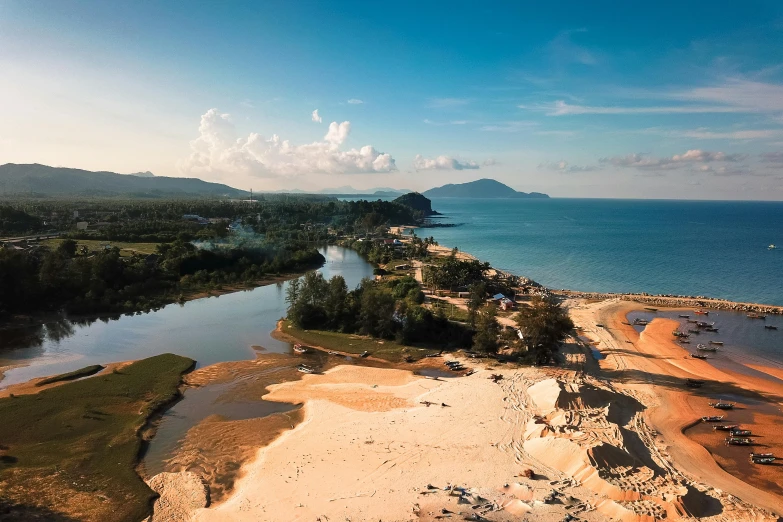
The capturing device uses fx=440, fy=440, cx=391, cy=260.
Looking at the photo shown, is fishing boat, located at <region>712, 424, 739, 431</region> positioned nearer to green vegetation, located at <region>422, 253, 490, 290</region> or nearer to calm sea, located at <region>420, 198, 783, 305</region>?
green vegetation, located at <region>422, 253, 490, 290</region>

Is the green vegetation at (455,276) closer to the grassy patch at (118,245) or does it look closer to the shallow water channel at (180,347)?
the shallow water channel at (180,347)

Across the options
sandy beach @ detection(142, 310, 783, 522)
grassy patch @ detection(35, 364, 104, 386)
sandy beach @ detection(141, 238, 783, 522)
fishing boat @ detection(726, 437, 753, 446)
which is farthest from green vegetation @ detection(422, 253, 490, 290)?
grassy patch @ detection(35, 364, 104, 386)

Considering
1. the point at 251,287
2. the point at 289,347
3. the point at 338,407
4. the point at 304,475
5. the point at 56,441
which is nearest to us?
the point at 304,475

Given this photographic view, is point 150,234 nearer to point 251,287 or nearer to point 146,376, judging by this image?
point 251,287

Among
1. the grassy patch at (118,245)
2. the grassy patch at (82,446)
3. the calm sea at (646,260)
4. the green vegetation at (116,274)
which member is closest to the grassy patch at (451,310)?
the calm sea at (646,260)

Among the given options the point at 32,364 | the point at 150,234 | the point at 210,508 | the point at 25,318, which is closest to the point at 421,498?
the point at 210,508
